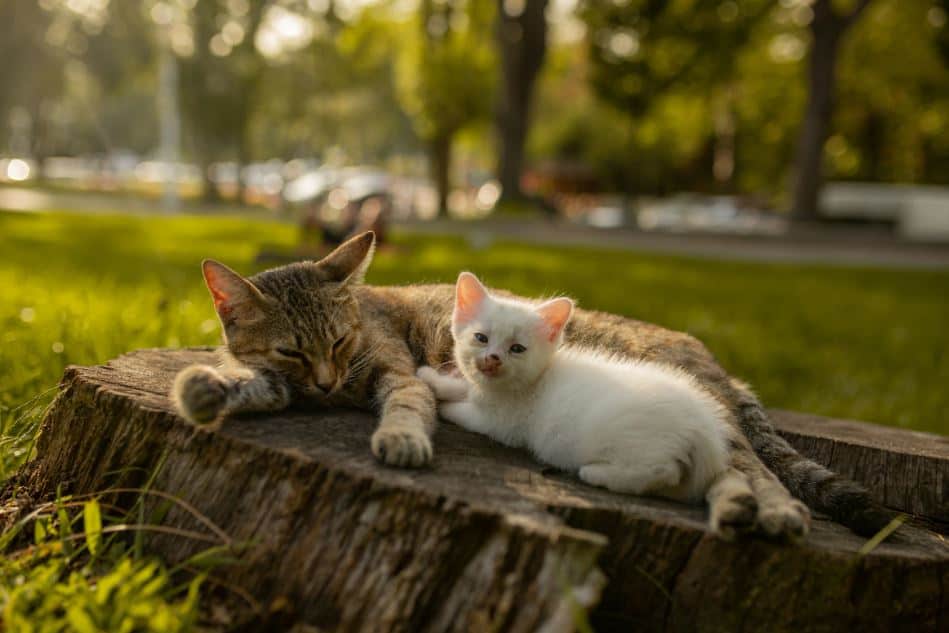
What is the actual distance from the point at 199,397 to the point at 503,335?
1.18m

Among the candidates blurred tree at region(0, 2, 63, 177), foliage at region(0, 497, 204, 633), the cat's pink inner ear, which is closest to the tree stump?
foliage at region(0, 497, 204, 633)

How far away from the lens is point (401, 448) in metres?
2.52

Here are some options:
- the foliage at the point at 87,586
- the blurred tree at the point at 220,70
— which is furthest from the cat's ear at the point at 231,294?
the blurred tree at the point at 220,70

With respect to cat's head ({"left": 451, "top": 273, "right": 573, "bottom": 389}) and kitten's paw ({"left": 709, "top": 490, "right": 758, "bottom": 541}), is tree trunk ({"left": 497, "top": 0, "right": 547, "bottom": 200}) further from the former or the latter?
kitten's paw ({"left": 709, "top": 490, "right": 758, "bottom": 541})

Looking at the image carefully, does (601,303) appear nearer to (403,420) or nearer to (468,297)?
(468,297)

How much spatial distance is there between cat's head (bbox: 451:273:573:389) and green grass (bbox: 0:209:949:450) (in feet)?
7.61

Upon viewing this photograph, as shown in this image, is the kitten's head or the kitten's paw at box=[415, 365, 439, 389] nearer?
the kitten's head

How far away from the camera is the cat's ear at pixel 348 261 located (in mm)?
3619

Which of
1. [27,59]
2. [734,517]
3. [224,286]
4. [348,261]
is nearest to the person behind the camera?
[734,517]

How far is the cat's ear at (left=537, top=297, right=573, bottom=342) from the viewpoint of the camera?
3.33 m

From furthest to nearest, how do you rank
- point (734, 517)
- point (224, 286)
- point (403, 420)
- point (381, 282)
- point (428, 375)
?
point (381, 282), point (428, 375), point (224, 286), point (403, 420), point (734, 517)

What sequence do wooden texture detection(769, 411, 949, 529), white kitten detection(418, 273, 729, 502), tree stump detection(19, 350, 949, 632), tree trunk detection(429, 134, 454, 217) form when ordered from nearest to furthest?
1. tree stump detection(19, 350, 949, 632)
2. white kitten detection(418, 273, 729, 502)
3. wooden texture detection(769, 411, 949, 529)
4. tree trunk detection(429, 134, 454, 217)

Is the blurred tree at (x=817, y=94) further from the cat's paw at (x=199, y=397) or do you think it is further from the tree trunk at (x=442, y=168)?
the cat's paw at (x=199, y=397)

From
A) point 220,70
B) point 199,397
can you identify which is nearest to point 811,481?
point 199,397
